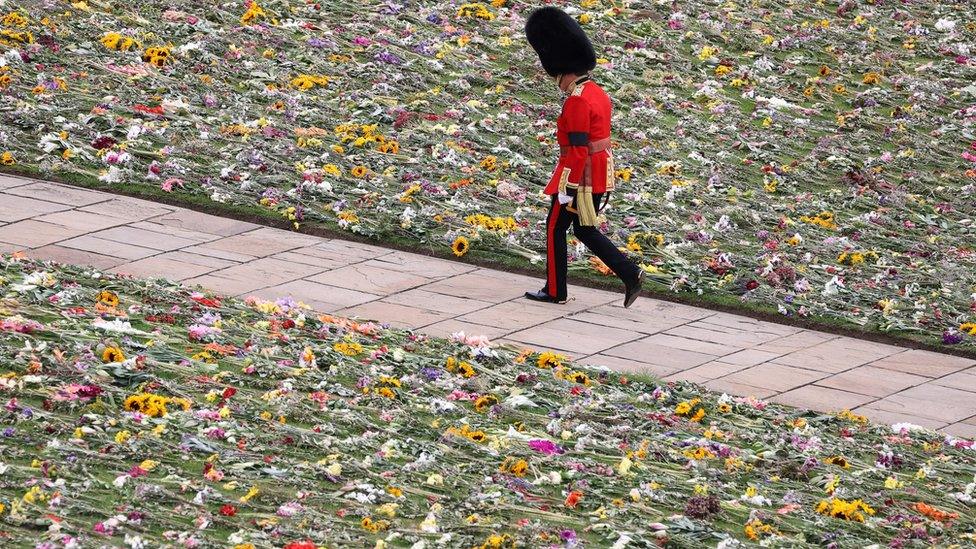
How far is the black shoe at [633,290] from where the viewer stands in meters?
8.36

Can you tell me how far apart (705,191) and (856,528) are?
552cm

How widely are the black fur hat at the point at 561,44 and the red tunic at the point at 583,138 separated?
0.41 feet

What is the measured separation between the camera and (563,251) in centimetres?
841

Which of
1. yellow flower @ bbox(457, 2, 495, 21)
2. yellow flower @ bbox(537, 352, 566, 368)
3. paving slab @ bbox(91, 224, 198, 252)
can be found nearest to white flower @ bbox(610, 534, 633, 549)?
yellow flower @ bbox(537, 352, 566, 368)

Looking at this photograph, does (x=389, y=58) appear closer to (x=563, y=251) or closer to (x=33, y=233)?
(x=33, y=233)

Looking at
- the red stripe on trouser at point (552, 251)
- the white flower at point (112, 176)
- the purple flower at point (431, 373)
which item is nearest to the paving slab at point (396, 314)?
the red stripe on trouser at point (552, 251)

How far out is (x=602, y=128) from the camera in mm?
8289

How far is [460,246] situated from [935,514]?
4.15 meters

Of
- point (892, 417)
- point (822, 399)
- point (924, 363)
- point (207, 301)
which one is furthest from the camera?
point (924, 363)

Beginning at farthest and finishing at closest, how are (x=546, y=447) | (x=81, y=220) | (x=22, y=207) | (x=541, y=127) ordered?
(x=541, y=127)
(x=22, y=207)
(x=81, y=220)
(x=546, y=447)

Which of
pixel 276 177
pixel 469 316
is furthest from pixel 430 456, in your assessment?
pixel 276 177

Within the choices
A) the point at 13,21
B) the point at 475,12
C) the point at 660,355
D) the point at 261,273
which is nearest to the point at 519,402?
the point at 660,355

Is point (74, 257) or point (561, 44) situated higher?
point (561, 44)

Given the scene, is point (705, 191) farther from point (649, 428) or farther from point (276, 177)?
point (649, 428)
